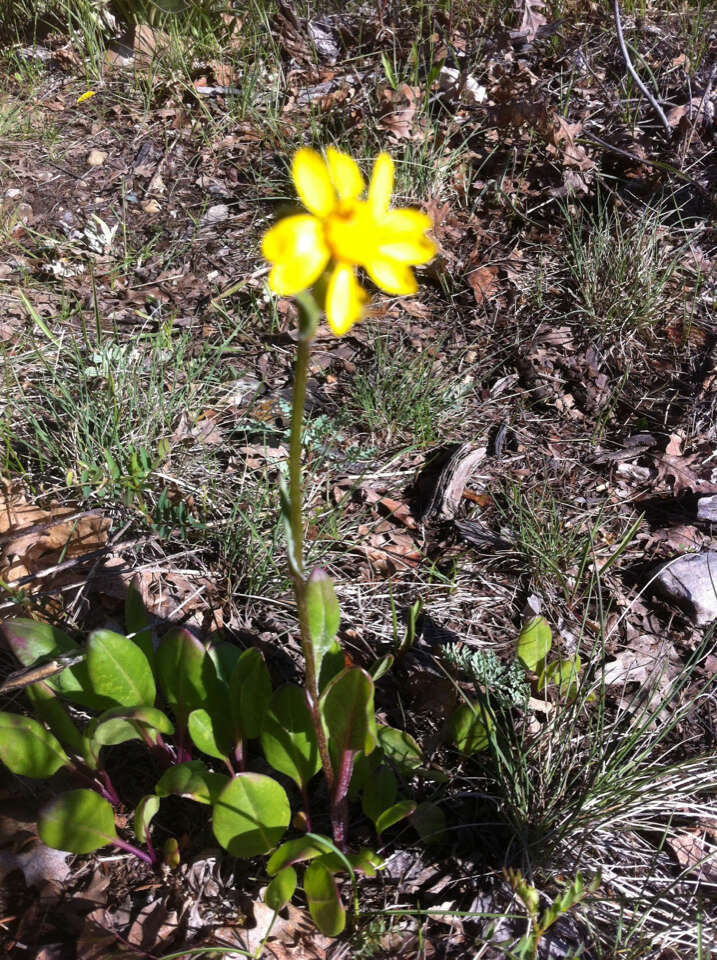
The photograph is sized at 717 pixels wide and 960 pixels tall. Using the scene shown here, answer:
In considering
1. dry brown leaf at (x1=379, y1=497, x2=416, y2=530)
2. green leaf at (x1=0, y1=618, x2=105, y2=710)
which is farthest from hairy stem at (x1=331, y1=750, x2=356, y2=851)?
dry brown leaf at (x1=379, y1=497, x2=416, y2=530)

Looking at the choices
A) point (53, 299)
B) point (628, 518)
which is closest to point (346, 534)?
point (628, 518)

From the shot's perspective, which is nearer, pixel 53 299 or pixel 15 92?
pixel 53 299

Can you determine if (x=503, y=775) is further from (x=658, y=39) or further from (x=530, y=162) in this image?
(x=658, y=39)

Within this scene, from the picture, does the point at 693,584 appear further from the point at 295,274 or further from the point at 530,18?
the point at 530,18

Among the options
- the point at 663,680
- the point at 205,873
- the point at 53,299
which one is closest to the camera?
the point at 205,873

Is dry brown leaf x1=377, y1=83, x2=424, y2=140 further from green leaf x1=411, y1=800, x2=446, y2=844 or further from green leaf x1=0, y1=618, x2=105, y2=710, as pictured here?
green leaf x1=411, y1=800, x2=446, y2=844

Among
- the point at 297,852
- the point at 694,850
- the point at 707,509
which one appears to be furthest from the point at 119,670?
the point at 707,509

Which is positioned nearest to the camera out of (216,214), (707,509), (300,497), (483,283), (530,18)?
(300,497)
